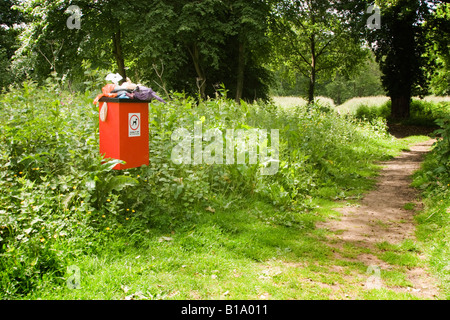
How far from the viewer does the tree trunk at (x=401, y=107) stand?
20.3m

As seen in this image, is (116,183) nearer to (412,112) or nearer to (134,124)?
(134,124)

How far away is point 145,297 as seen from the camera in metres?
3.16

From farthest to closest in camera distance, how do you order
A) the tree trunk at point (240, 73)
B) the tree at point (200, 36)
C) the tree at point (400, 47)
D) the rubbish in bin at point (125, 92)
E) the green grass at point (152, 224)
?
the tree at point (400, 47)
the tree trunk at point (240, 73)
the tree at point (200, 36)
the rubbish in bin at point (125, 92)
the green grass at point (152, 224)

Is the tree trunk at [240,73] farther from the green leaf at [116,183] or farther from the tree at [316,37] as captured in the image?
the green leaf at [116,183]

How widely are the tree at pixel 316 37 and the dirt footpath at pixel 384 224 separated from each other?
14.1 meters

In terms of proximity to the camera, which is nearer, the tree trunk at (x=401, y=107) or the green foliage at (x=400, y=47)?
the green foliage at (x=400, y=47)

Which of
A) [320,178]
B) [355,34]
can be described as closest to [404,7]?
[355,34]

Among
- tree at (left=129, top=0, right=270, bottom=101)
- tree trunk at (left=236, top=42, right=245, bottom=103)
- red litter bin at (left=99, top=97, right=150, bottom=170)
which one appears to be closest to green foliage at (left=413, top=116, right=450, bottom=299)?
red litter bin at (left=99, top=97, right=150, bottom=170)

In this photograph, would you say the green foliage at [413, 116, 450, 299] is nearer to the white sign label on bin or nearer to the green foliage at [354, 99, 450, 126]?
the white sign label on bin

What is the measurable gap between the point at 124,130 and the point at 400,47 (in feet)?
60.4

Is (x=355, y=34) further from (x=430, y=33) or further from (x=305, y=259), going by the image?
(x=305, y=259)

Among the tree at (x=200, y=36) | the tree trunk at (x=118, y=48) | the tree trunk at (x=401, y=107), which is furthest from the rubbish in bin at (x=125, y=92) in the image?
the tree trunk at (x=401, y=107)

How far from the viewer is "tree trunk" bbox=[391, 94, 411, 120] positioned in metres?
20.3

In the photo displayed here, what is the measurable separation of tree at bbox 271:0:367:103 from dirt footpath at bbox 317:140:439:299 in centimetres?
1409
